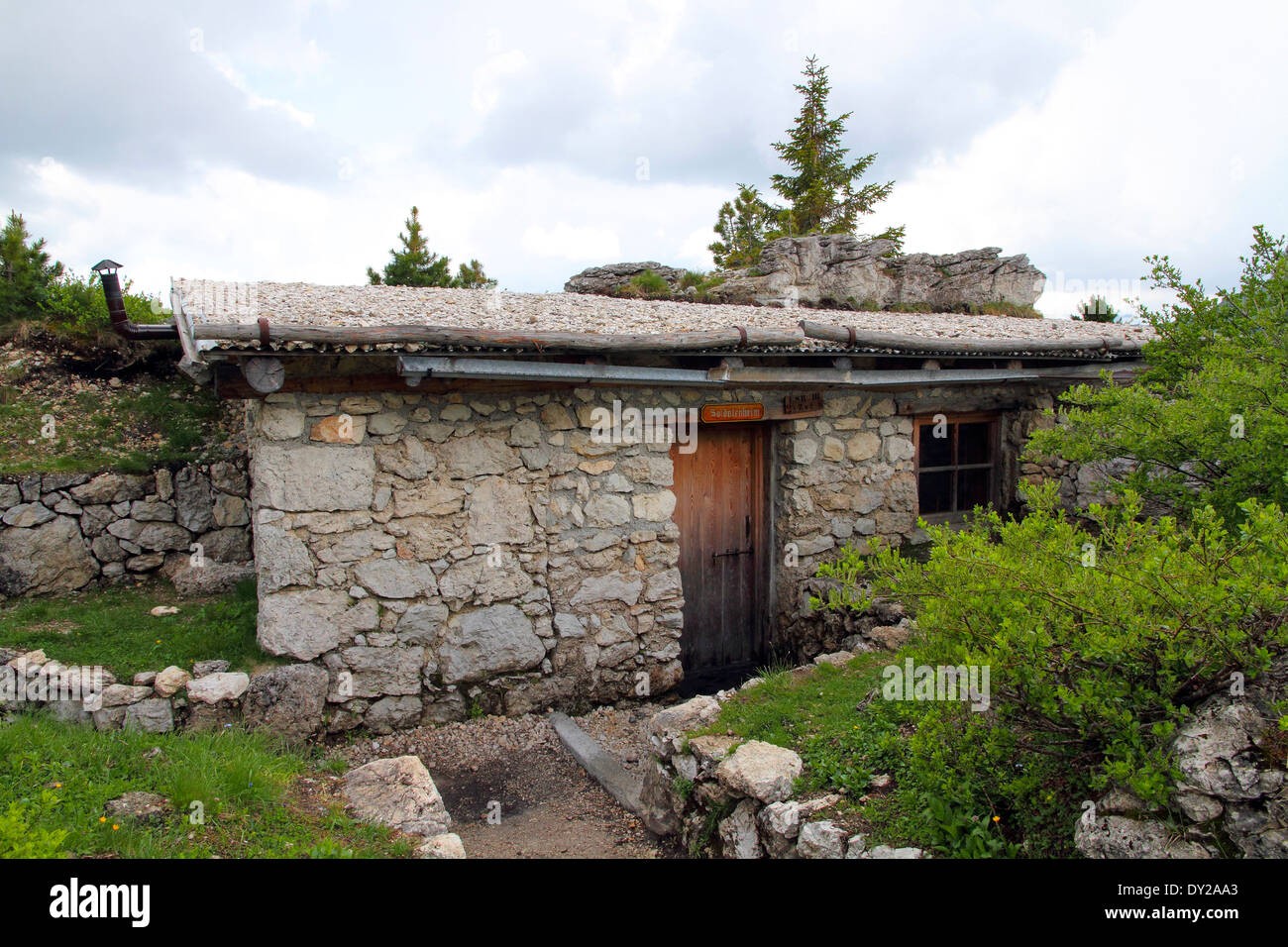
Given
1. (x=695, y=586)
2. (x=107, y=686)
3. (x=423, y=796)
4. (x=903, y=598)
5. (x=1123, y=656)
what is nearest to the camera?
(x=1123, y=656)

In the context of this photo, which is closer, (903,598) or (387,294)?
(903,598)

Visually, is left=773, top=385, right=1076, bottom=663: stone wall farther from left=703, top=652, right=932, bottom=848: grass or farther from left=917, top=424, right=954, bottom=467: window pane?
left=703, top=652, right=932, bottom=848: grass

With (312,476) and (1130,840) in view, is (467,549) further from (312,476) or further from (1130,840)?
(1130,840)

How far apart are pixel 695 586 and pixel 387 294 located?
3.58 m

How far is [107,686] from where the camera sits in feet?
13.6

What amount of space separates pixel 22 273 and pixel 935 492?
9347 mm

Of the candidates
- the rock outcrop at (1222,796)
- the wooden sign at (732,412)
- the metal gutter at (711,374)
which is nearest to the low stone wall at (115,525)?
the metal gutter at (711,374)

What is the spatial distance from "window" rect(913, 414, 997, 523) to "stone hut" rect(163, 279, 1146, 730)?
3.8 inches

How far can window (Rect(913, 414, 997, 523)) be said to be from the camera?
6.84 m

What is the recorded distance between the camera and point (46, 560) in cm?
557

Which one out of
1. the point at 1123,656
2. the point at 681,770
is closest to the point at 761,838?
the point at 681,770

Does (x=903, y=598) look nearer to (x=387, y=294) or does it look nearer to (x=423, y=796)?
(x=423, y=796)
